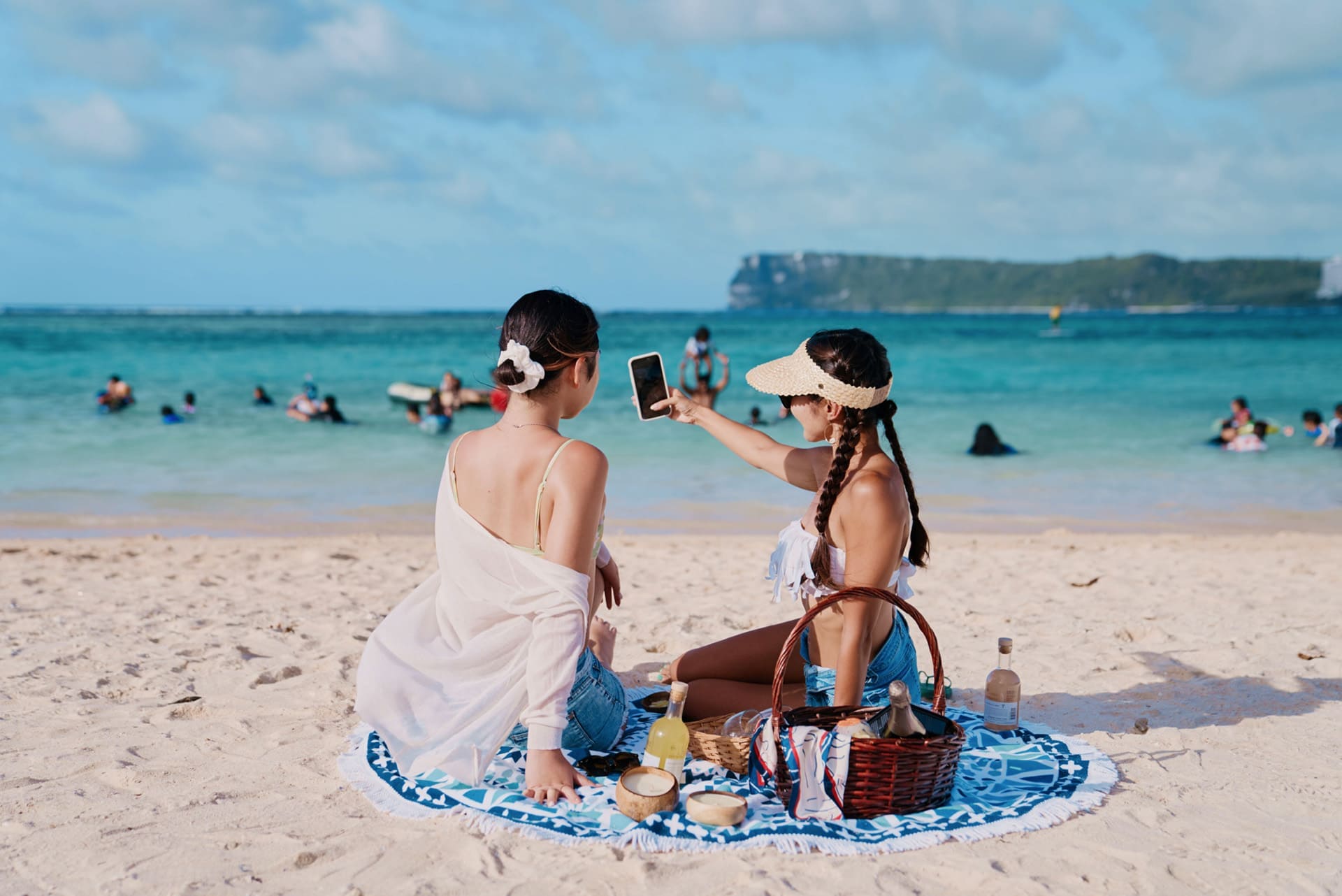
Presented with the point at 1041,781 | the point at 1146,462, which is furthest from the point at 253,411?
the point at 1041,781

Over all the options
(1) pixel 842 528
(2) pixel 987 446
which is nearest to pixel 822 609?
(1) pixel 842 528

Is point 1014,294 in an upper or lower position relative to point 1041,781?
upper

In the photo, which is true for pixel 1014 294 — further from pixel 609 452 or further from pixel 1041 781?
pixel 1041 781

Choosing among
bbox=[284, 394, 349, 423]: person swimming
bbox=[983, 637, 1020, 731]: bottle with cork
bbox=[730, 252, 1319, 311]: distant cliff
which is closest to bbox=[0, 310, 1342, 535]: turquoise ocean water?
bbox=[284, 394, 349, 423]: person swimming

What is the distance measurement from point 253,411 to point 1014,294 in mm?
91089

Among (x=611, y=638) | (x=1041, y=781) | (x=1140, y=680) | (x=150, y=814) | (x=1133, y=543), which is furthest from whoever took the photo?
Answer: (x=1133, y=543)

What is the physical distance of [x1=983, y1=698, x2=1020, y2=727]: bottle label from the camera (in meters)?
3.87

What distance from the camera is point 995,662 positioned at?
194 inches

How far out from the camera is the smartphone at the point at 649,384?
3717mm

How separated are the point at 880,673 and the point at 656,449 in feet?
34.7

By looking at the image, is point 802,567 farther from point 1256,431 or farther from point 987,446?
point 1256,431

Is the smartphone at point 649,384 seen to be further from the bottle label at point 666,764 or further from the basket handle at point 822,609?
the bottle label at point 666,764

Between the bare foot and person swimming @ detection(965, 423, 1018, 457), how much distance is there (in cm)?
1063

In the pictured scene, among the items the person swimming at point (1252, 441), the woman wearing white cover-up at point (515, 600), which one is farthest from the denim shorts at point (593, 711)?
the person swimming at point (1252, 441)
